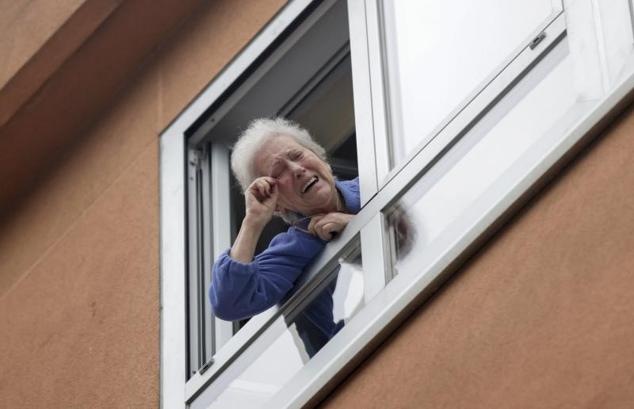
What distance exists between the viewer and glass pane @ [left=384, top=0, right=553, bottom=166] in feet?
17.6

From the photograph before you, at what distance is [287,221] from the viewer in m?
5.66

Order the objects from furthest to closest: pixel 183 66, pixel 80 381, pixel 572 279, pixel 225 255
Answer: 1. pixel 183 66
2. pixel 80 381
3. pixel 225 255
4. pixel 572 279

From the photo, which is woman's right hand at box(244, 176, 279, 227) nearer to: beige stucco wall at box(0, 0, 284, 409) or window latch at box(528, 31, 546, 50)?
beige stucco wall at box(0, 0, 284, 409)

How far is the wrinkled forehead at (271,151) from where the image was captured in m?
5.65

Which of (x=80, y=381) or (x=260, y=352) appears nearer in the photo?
(x=260, y=352)

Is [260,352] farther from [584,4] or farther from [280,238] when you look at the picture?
[584,4]

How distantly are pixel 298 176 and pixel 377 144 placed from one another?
0.28 m

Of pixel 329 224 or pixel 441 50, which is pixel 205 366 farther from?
pixel 441 50

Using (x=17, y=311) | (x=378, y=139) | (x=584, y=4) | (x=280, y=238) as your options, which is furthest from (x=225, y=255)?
(x=17, y=311)

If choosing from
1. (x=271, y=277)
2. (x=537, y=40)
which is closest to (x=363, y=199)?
(x=271, y=277)

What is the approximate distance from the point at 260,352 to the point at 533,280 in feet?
4.30

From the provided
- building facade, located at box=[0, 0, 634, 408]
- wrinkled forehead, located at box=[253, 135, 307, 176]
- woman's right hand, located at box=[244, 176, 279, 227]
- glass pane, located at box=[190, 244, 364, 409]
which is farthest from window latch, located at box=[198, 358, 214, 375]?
wrinkled forehead, located at box=[253, 135, 307, 176]

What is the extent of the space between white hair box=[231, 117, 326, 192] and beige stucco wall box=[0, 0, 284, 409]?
76 centimetres

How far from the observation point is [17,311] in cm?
709
